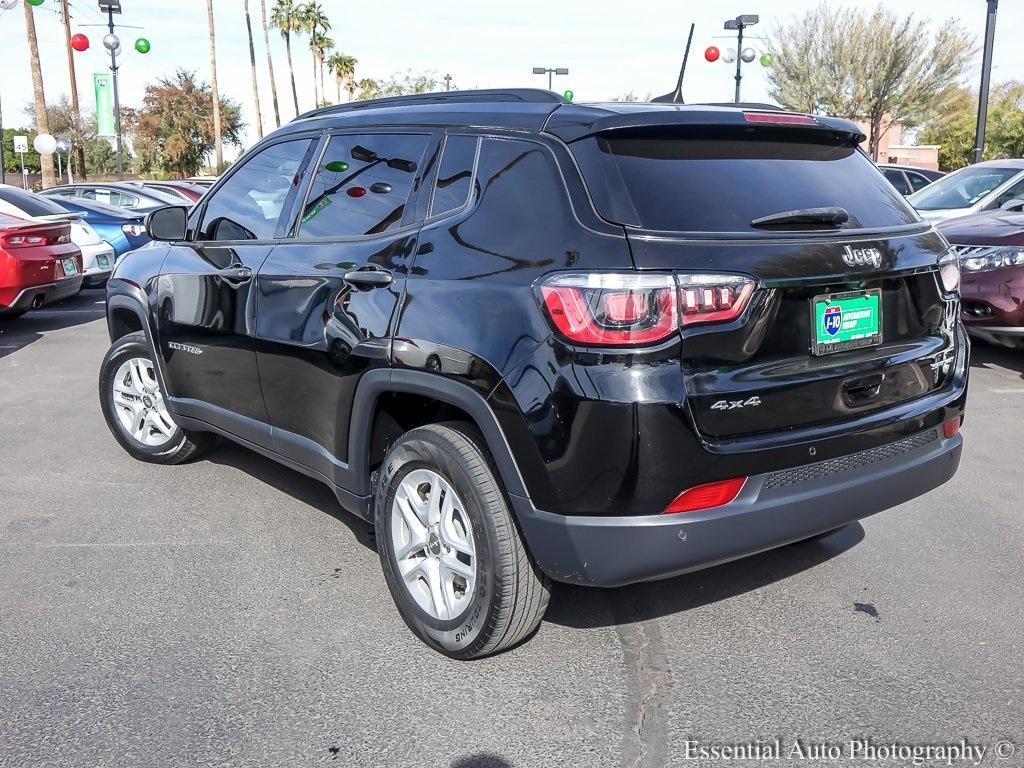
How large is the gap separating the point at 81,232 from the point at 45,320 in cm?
170

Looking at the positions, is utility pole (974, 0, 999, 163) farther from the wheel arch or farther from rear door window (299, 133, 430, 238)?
the wheel arch

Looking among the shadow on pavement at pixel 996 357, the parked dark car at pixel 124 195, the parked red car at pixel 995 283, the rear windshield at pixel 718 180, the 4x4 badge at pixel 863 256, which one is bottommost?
the shadow on pavement at pixel 996 357

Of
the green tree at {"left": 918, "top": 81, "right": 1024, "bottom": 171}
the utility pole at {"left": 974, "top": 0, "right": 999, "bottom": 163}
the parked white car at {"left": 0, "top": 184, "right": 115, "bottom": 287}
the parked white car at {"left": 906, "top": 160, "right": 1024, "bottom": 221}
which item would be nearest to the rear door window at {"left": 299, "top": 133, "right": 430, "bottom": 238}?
the parked white car at {"left": 906, "top": 160, "right": 1024, "bottom": 221}

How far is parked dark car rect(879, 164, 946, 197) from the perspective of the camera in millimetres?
15641

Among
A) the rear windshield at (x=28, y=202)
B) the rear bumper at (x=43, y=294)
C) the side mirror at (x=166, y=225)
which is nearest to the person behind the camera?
the side mirror at (x=166, y=225)

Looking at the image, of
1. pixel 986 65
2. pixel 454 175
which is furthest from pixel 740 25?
pixel 454 175

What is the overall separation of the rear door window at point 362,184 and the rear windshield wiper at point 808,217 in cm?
130

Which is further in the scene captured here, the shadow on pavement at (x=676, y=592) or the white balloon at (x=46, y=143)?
the white balloon at (x=46, y=143)

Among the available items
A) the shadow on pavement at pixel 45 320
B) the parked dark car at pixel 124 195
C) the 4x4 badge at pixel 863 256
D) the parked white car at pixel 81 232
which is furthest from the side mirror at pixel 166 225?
the parked dark car at pixel 124 195

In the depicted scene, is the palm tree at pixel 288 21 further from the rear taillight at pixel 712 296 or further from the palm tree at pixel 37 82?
the rear taillight at pixel 712 296

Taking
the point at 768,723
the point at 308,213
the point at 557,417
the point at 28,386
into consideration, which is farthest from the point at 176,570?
the point at 28,386

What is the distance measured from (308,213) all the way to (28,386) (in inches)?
194

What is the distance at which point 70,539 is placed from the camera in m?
4.45

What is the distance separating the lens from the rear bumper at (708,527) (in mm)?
2820
